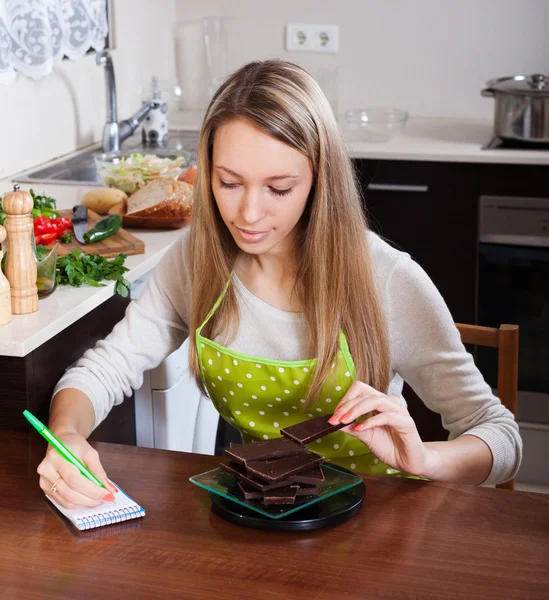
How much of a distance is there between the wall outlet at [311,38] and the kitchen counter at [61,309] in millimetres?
1545

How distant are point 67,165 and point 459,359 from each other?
1.63 m

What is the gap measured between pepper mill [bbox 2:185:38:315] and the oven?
1.62 m

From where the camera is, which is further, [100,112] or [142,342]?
[100,112]

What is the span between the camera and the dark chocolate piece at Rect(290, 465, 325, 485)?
1026 millimetres

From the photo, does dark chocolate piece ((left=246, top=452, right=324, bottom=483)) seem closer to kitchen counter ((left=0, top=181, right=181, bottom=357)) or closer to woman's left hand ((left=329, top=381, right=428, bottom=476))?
woman's left hand ((left=329, top=381, right=428, bottom=476))

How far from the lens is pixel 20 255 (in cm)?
143

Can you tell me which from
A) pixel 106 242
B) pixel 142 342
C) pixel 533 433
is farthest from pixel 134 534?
pixel 533 433

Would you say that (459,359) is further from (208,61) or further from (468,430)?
(208,61)

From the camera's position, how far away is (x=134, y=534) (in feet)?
3.27

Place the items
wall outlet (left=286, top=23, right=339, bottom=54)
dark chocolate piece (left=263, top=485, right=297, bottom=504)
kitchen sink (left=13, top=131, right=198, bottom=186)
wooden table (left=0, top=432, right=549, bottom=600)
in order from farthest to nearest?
wall outlet (left=286, top=23, right=339, bottom=54), kitchen sink (left=13, top=131, right=198, bottom=186), dark chocolate piece (left=263, top=485, right=297, bottom=504), wooden table (left=0, top=432, right=549, bottom=600)

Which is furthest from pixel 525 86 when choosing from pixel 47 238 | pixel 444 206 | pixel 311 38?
pixel 47 238

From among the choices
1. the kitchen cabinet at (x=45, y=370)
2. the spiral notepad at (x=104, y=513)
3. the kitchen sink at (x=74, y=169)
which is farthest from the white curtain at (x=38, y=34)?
the spiral notepad at (x=104, y=513)

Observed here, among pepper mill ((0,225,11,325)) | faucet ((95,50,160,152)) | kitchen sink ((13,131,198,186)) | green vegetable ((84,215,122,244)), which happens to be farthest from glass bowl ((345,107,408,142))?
pepper mill ((0,225,11,325))

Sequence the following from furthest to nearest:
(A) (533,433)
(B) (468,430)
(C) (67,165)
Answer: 1. (A) (533,433)
2. (C) (67,165)
3. (B) (468,430)
